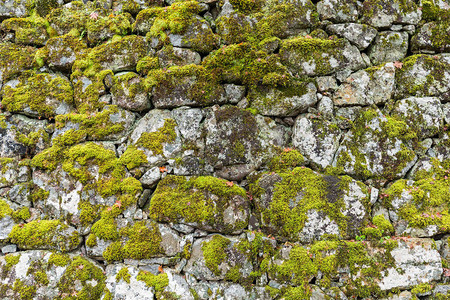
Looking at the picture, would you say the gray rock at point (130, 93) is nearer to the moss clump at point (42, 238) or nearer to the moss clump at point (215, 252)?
the moss clump at point (42, 238)

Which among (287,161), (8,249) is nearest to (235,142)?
(287,161)

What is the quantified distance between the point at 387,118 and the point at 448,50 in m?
2.70

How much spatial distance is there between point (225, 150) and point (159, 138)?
60.9 inches

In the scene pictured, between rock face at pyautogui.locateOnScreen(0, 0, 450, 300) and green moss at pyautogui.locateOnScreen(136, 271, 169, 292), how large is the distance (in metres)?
0.03

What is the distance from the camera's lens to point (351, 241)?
538 centimetres

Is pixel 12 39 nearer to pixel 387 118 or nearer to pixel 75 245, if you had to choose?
pixel 75 245

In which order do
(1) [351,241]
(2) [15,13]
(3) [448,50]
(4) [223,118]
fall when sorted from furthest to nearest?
(2) [15,13], (3) [448,50], (4) [223,118], (1) [351,241]

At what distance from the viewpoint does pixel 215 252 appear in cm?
529

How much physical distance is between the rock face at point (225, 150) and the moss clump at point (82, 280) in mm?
25

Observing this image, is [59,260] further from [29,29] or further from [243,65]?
[29,29]

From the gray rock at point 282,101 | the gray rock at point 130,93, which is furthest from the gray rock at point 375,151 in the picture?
the gray rock at point 130,93

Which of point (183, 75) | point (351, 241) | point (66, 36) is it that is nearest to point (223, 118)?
point (183, 75)

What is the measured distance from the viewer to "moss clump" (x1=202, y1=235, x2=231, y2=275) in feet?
17.2

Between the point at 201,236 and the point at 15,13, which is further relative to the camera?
the point at 15,13
